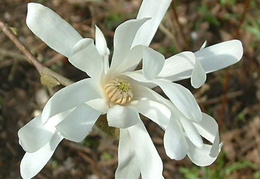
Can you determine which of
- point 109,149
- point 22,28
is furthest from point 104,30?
point 109,149

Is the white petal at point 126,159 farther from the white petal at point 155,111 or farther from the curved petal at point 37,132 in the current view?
the curved petal at point 37,132

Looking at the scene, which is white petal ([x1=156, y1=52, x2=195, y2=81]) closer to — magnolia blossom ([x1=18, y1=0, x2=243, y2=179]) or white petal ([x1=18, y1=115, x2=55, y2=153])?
magnolia blossom ([x1=18, y1=0, x2=243, y2=179])

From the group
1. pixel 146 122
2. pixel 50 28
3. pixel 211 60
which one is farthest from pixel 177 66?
pixel 146 122

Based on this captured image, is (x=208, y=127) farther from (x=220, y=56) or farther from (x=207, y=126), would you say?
(x=220, y=56)

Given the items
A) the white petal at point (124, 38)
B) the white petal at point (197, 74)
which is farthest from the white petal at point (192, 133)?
the white petal at point (124, 38)

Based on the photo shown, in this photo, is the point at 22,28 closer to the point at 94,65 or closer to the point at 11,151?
the point at 11,151

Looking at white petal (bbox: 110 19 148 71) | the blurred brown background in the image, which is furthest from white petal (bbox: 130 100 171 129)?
the blurred brown background

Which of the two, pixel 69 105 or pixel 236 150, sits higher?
pixel 69 105
